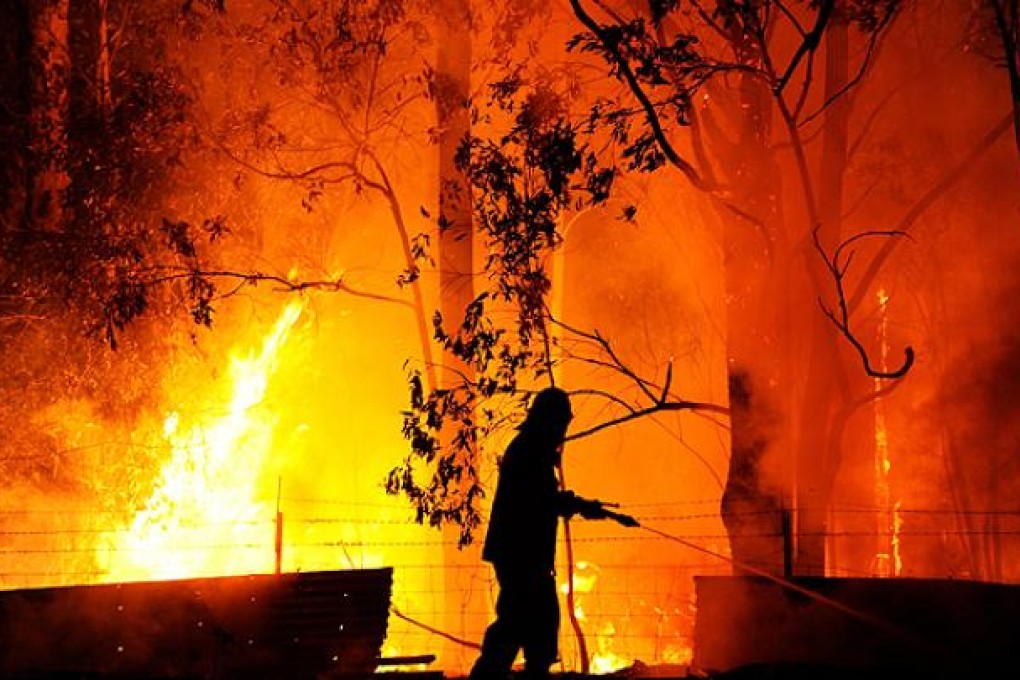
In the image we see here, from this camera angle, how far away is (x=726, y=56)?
14078 mm

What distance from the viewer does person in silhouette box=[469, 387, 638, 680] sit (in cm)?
722

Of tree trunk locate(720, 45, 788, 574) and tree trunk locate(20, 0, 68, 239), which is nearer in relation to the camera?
tree trunk locate(720, 45, 788, 574)

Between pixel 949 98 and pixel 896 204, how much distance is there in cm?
158

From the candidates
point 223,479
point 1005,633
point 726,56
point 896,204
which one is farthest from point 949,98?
point 223,479

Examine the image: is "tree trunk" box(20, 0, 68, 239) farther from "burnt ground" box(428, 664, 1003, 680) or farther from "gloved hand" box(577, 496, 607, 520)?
"gloved hand" box(577, 496, 607, 520)

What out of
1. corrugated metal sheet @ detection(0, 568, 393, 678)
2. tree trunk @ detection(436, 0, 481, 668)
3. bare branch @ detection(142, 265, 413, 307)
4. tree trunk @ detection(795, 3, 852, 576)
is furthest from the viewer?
tree trunk @ detection(436, 0, 481, 668)

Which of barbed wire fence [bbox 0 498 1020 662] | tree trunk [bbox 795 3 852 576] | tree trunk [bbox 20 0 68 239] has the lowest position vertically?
barbed wire fence [bbox 0 498 1020 662]

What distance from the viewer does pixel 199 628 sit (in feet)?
27.6

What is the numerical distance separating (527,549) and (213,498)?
1179 cm

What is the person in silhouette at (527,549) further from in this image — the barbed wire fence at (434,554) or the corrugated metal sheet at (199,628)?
the barbed wire fence at (434,554)

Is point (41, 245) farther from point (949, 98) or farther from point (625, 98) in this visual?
point (949, 98)

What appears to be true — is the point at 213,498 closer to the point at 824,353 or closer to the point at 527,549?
the point at 824,353

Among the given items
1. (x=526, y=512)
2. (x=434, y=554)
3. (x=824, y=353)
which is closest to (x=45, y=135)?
(x=434, y=554)

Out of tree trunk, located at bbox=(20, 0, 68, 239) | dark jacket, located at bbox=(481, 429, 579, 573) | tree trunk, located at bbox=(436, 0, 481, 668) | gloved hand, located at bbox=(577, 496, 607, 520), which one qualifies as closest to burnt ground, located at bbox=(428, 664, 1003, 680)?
dark jacket, located at bbox=(481, 429, 579, 573)
